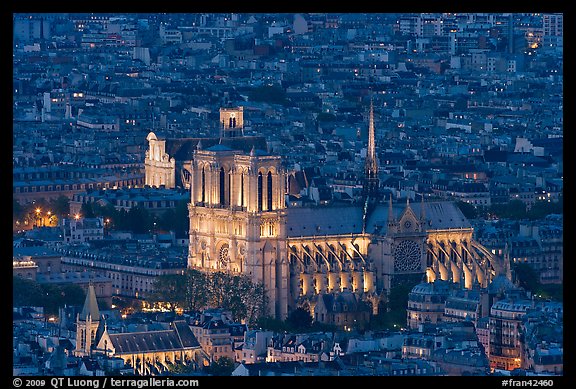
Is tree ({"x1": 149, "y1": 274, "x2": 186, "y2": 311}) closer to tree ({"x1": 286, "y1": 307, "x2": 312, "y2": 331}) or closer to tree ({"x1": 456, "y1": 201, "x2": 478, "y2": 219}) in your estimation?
tree ({"x1": 286, "y1": 307, "x2": 312, "y2": 331})

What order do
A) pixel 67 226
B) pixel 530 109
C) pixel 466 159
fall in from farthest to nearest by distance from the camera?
pixel 530 109 → pixel 466 159 → pixel 67 226

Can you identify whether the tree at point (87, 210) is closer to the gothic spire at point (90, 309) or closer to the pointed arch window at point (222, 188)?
the pointed arch window at point (222, 188)

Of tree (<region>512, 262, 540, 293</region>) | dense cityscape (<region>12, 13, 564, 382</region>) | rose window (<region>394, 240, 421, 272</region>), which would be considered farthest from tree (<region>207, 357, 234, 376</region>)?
tree (<region>512, 262, 540, 293</region>)

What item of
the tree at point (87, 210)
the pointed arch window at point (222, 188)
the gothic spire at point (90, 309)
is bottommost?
the gothic spire at point (90, 309)

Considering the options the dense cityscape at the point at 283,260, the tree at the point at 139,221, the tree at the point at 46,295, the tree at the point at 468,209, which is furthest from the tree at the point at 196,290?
the tree at the point at 139,221

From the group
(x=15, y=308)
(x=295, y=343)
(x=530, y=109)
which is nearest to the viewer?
(x=295, y=343)

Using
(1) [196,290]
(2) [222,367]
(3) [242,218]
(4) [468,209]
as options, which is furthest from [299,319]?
(4) [468,209]
